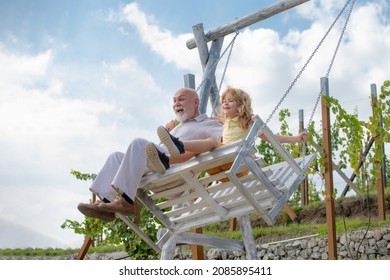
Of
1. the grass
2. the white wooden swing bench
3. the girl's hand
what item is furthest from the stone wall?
the girl's hand

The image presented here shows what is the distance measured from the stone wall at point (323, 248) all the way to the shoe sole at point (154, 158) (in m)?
3.51

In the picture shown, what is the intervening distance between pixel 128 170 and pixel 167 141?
0.26m

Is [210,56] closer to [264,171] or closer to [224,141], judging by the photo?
[224,141]

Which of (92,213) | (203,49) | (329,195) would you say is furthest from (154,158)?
(329,195)

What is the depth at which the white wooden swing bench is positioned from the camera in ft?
10.6

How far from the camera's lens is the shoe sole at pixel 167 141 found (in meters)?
3.19

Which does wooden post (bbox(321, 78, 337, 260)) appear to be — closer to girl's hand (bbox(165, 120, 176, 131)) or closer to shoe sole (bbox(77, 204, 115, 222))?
girl's hand (bbox(165, 120, 176, 131))

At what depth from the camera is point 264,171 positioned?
11.1ft

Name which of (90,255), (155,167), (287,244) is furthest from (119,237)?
(155,167)

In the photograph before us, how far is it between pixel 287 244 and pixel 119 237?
1793mm

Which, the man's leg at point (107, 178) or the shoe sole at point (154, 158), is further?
the man's leg at point (107, 178)

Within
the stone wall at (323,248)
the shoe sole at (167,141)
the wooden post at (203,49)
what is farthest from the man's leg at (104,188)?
the stone wall at (323,248)

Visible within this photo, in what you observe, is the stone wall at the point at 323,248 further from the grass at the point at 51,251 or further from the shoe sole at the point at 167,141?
the shoe sole at the point at 167,141

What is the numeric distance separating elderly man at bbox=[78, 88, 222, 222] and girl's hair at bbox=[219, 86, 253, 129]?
13 centimetres
